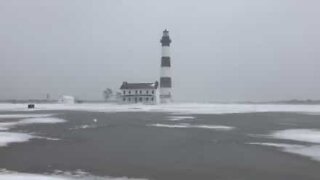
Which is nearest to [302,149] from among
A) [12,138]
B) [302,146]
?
[302,146]

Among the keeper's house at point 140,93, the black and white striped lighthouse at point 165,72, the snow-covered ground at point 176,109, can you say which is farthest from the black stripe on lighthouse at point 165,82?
the snow-covered ground at point 176,109

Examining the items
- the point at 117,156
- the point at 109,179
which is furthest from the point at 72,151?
the point at 109,179

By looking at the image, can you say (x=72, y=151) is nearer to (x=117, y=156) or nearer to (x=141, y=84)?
(x=117, y=156)

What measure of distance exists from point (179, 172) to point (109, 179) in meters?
2.58

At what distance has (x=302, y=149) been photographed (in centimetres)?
2384

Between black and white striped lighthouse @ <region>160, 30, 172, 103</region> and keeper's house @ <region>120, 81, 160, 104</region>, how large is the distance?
5.28 feet

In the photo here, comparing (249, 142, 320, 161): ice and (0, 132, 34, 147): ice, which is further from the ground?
(0, 132, 34, 147): ice

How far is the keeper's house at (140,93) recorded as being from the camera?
109 meters

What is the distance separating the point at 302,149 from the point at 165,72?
273 ft

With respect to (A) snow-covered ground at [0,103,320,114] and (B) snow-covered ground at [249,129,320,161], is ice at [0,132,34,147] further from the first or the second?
(A) snow-covered ground at [0,103,320,114]

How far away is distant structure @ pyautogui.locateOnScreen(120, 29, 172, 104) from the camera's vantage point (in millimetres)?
106812

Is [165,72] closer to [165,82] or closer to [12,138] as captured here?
[165,82]

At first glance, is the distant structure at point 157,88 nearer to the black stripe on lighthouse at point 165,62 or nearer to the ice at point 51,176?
the black stripe on lighthouse at point 165,62

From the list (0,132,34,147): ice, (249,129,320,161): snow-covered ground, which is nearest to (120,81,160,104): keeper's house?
(249,129,320,161): snow-covered ground
